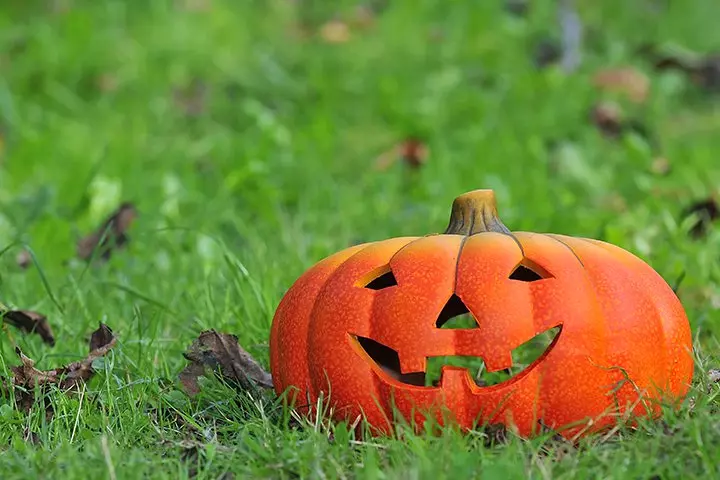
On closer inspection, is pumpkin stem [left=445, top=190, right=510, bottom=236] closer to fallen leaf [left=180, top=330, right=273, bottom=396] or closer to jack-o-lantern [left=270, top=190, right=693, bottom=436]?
jack-o-lantern [left=270, top=190, right=693, bottom=436]

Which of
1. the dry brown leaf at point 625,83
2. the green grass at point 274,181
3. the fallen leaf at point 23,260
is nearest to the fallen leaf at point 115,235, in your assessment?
the green grass at point 274,181

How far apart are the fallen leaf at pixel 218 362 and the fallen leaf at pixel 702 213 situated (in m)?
→ 2.54

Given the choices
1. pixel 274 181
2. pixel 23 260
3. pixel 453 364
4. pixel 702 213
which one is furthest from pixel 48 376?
pixel 702 213

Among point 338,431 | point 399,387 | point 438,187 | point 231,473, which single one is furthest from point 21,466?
point 438,187

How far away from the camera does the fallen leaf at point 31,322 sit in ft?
9.75

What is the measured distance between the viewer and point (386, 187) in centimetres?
534

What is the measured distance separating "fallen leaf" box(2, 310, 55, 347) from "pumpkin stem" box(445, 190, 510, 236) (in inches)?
50.2

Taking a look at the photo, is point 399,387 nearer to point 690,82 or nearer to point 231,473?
point 231,473

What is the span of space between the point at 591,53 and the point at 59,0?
4.18 meters

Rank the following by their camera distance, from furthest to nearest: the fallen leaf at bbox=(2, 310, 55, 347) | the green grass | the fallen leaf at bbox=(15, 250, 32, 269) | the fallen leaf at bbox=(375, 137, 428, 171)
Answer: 1. the fallen leaf at bbox=(375, 137, 428, 171)
2. the fallen leaf at bbox=(15, 250, 32, 269)
3. the fallen leaf at bbox=(2, 310, 55, 347)
4. the green grass

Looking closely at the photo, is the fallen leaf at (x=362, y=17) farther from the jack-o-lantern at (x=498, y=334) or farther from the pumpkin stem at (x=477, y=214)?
the jack-o-lantern at (x=498, y=334)

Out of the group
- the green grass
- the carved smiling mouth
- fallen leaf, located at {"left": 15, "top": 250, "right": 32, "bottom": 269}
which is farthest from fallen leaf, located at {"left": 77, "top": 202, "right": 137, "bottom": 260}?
the carved smiling mouth

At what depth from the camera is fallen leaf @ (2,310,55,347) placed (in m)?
2.97

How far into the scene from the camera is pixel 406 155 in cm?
595
